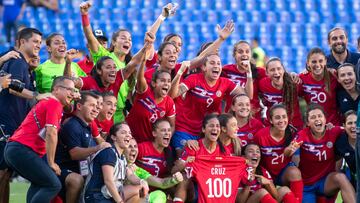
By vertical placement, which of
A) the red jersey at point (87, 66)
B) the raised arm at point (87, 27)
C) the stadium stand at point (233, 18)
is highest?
the stadium stand at point (233, 18)

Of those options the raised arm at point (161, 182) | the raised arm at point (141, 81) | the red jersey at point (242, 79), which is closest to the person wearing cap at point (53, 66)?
the raised arm at point (141, 81)

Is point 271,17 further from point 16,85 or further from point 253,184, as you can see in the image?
point 16,85

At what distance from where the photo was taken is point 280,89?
10711mm

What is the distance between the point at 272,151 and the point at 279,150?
76mm

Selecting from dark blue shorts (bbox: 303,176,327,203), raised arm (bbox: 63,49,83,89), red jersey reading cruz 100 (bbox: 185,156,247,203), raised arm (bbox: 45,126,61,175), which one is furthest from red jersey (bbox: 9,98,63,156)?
dark blue shorts (bbox: 303,176,327,203)

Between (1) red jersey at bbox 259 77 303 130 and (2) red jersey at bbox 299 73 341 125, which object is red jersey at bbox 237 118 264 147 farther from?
(2) red jersey at bbox 299 73 341 125

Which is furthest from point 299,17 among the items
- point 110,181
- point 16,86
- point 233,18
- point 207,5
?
point 110,181

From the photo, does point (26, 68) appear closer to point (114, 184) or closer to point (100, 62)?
point (100, 62)

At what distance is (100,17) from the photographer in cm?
1944

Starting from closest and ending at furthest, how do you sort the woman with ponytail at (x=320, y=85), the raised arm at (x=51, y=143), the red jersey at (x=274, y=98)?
the raised arm at (x=51, y=143), the woman with ponytail at (x=320, y=85), the red jersey at (x=274, y=98)

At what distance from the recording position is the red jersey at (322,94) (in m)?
10.7

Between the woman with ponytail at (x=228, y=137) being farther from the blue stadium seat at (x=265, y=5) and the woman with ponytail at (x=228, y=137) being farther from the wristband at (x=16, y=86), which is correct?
the blue stadium seat at (x=265, y=5)

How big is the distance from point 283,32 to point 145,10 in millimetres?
2825

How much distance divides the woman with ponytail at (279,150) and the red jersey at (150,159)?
1.08 m
